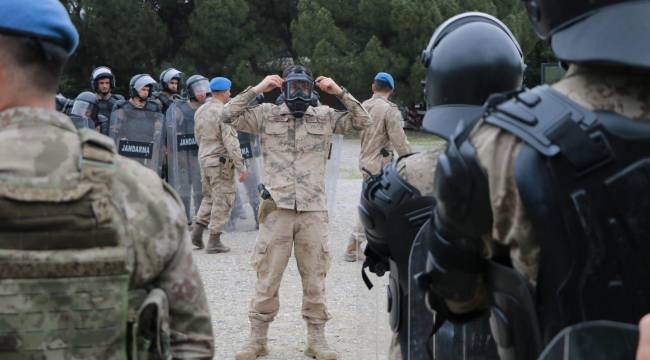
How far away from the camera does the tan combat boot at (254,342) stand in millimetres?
6230

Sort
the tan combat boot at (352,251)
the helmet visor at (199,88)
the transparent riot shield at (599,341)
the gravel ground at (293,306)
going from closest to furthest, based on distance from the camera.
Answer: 1. the transparent riot shield at (599,341)
2. the gravel ground at (293,306)
3. the tan combat boot at (352,251)
4. the helmet visor at (199,88)

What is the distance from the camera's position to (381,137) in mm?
9695

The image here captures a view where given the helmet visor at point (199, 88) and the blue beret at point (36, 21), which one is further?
the helmet visor at point (199, 88)

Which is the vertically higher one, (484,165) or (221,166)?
(484,165)

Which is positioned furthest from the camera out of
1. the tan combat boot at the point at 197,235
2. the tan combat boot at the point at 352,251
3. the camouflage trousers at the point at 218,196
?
the tan combat boot at the point at 197,235

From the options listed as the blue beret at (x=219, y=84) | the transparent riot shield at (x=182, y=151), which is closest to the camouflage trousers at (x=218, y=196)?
the blue beret at (x=219, y=84)

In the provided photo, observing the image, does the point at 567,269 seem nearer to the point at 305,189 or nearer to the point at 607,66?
the point at 607,66

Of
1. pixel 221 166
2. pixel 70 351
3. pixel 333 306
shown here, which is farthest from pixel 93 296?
pixel 221 166

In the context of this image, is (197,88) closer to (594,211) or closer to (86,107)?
(86,107)

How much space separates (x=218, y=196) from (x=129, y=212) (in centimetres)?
828

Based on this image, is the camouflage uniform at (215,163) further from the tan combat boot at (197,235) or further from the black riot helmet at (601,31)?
the black riot helmet at (601,31)

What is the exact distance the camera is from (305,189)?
622cm

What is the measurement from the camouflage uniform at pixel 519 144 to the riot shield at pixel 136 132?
9620 millimetres

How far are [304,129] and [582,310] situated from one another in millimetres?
4322
